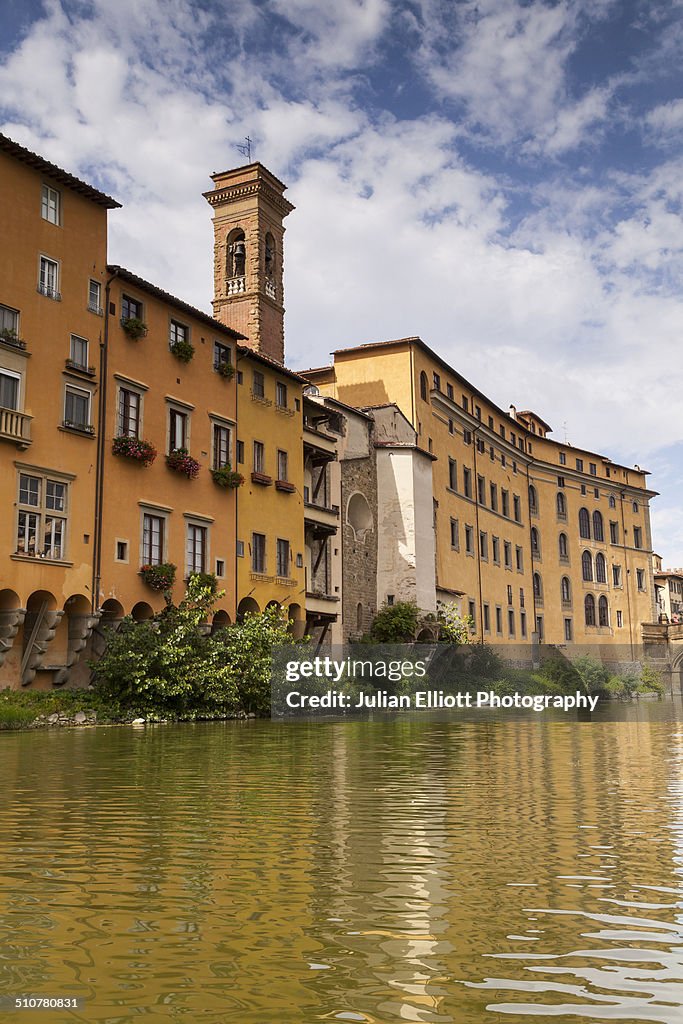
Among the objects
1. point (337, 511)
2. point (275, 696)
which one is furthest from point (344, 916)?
point (337, 511)

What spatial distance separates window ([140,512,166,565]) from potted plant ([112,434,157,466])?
1.73 meters

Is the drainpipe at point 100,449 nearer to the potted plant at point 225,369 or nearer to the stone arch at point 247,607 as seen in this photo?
the potted plant at point 225,369

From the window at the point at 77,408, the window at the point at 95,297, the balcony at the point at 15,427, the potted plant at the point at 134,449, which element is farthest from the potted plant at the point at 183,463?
the balcony at the point at 15,427

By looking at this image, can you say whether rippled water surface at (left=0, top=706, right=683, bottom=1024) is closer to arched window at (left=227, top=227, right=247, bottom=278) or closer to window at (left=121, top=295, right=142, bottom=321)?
window at (left=121, top=295, right=142, bottom=321)

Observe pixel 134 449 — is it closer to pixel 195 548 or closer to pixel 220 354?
pixel 195 548

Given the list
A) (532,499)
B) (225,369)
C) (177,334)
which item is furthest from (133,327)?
(532,499)

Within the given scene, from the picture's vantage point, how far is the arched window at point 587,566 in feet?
258

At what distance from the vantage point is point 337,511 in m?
41.8

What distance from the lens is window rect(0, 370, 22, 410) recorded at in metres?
25.6

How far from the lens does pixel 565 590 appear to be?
7644 cm

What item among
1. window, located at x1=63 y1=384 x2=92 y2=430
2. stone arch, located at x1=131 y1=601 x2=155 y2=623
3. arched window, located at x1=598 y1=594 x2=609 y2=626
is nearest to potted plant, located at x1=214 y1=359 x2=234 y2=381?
window, located at x1=63 y1=384 x2=92 y2=430

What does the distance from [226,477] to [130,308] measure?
6.38 meters

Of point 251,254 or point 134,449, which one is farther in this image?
point 251,254

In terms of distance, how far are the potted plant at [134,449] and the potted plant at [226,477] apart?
11.9ft
